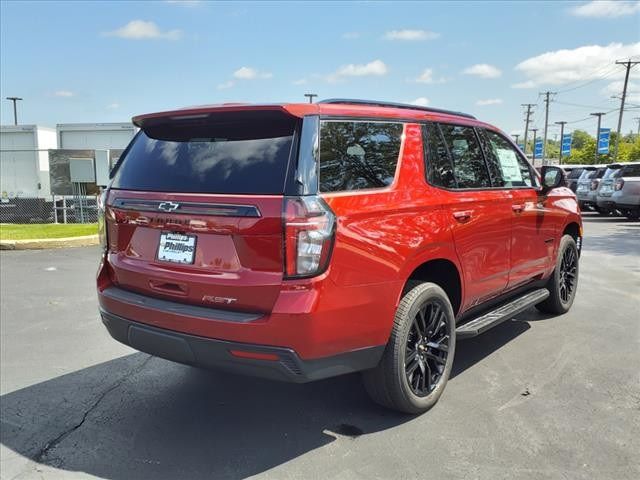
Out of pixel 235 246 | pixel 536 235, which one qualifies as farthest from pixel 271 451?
pixel 536 235

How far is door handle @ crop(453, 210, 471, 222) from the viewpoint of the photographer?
372cm

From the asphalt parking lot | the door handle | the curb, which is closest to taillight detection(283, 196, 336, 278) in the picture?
the asphalt parking lot

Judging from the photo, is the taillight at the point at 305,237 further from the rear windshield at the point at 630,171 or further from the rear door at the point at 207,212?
the rear windshield at the point at 630,171

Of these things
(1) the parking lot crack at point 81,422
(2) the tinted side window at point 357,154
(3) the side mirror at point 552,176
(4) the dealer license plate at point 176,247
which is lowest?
(1) the parking lot crack at point 81,422

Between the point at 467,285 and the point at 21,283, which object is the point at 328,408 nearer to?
the point at 467,285

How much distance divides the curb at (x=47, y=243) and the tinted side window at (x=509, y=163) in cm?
889

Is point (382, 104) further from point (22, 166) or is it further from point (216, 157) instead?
point (22, 166)

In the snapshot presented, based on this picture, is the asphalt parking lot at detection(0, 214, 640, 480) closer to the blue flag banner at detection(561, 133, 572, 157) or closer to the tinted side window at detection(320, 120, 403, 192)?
the tinted side window at detection(320, 120, 403, 192)

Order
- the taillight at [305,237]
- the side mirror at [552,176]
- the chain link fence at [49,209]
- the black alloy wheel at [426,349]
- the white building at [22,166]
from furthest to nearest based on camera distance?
the white building at [22,166], the chain link fence at [49,209], the side mirror at [552,176], the black alloy wheel at [426,349], the taillight at [305,237]

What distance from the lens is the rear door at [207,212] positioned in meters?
2.80

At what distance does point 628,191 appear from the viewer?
16359 millimetres

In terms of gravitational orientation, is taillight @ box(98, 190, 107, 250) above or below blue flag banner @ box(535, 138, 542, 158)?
below

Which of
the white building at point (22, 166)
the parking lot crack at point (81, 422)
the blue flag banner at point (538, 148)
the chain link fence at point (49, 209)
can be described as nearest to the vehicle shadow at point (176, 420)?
the parking lot crack at point (81, 422)

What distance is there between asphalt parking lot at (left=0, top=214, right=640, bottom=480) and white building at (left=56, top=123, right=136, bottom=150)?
13.1 meters
